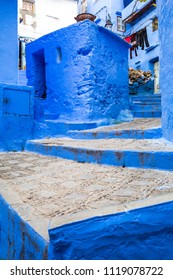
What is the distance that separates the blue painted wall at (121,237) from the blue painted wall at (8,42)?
5.76 meters

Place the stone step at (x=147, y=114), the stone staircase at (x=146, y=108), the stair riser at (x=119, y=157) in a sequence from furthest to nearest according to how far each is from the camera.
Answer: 1. the stone staircase at (x=146, y=108)
2. the stone step at (x=147, y=114)
3. the stair riser at (x=119, y=157)

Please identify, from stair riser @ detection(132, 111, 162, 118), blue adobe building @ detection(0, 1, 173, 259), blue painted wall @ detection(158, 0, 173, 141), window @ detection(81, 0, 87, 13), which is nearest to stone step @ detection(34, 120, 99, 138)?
stair riser @ detection(132, 111, 162, 118)

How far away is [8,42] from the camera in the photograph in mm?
6215

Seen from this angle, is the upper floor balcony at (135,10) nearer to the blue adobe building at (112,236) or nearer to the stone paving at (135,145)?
the stone paving at (135,145)

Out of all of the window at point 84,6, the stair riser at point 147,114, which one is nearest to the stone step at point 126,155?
the stair riser at point 147,114

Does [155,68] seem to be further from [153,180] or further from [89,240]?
[89,240]

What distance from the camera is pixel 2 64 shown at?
6.13 m

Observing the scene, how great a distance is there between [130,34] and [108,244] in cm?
1643

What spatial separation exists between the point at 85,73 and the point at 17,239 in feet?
16.8

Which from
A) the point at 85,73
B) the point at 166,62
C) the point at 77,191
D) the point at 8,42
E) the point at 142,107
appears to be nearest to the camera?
the point at 77,191

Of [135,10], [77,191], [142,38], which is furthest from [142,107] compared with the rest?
[135,10]

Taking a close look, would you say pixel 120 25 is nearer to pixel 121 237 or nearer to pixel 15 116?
pixel 15 116

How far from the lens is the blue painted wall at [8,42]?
6.13 m
